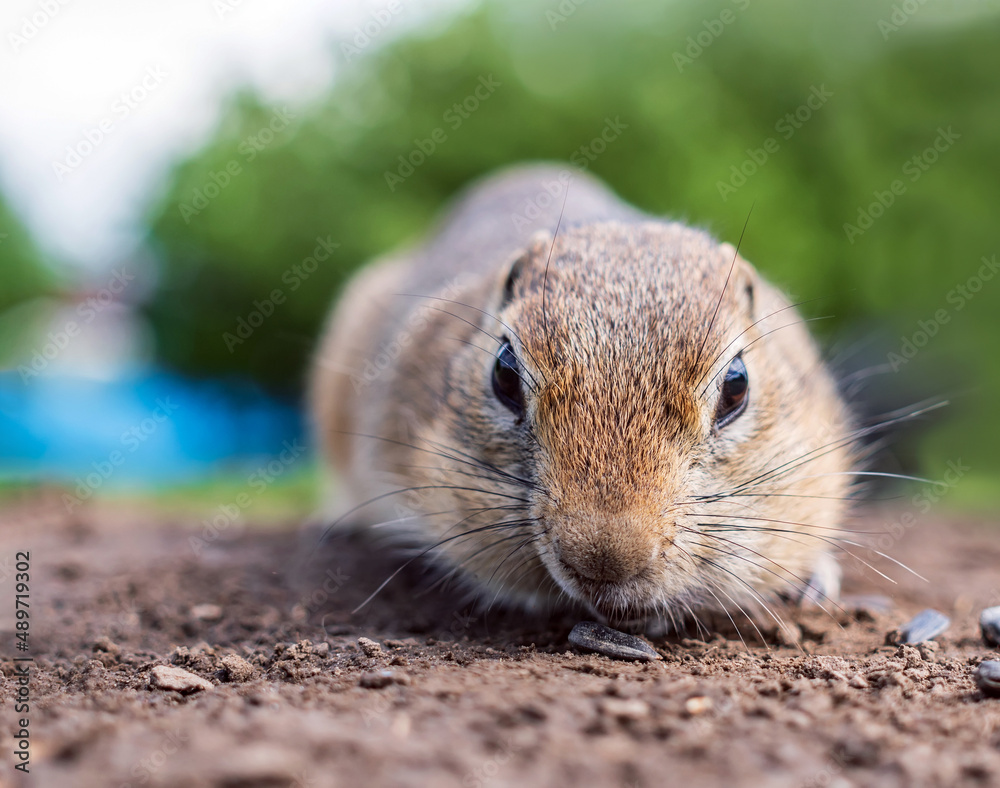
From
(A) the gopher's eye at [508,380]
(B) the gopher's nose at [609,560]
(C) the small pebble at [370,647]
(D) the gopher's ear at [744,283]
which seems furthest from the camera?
(D) the gopher's ear at [744,283]

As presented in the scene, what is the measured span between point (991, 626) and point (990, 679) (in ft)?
3.49

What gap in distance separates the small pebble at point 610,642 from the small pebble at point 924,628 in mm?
1406

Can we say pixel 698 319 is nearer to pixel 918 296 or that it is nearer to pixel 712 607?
pixel 712 607

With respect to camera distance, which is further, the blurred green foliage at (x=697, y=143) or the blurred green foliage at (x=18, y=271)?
the blurred green foliage at (x=18, y=271)

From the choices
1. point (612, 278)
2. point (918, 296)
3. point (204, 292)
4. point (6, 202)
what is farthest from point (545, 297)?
point (6, 202)

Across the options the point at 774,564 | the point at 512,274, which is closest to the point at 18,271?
the point at 512,274

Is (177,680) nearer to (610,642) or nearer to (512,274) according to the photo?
(610,642)

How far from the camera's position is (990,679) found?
2979 mm

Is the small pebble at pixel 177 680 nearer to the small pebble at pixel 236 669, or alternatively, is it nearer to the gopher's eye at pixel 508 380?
the small pebble at pixel 236 669

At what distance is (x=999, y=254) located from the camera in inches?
568

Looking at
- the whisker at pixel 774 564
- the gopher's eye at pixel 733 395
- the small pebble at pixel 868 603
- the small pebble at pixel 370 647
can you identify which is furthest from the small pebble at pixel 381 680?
the small pebble at pixel 868 603

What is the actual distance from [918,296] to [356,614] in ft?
45.4

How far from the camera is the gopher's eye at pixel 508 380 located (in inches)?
153

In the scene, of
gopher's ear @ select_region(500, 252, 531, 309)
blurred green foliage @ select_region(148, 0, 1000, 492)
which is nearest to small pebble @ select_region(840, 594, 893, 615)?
gopher's ear @ select_region(500, 252, 531, 309)
